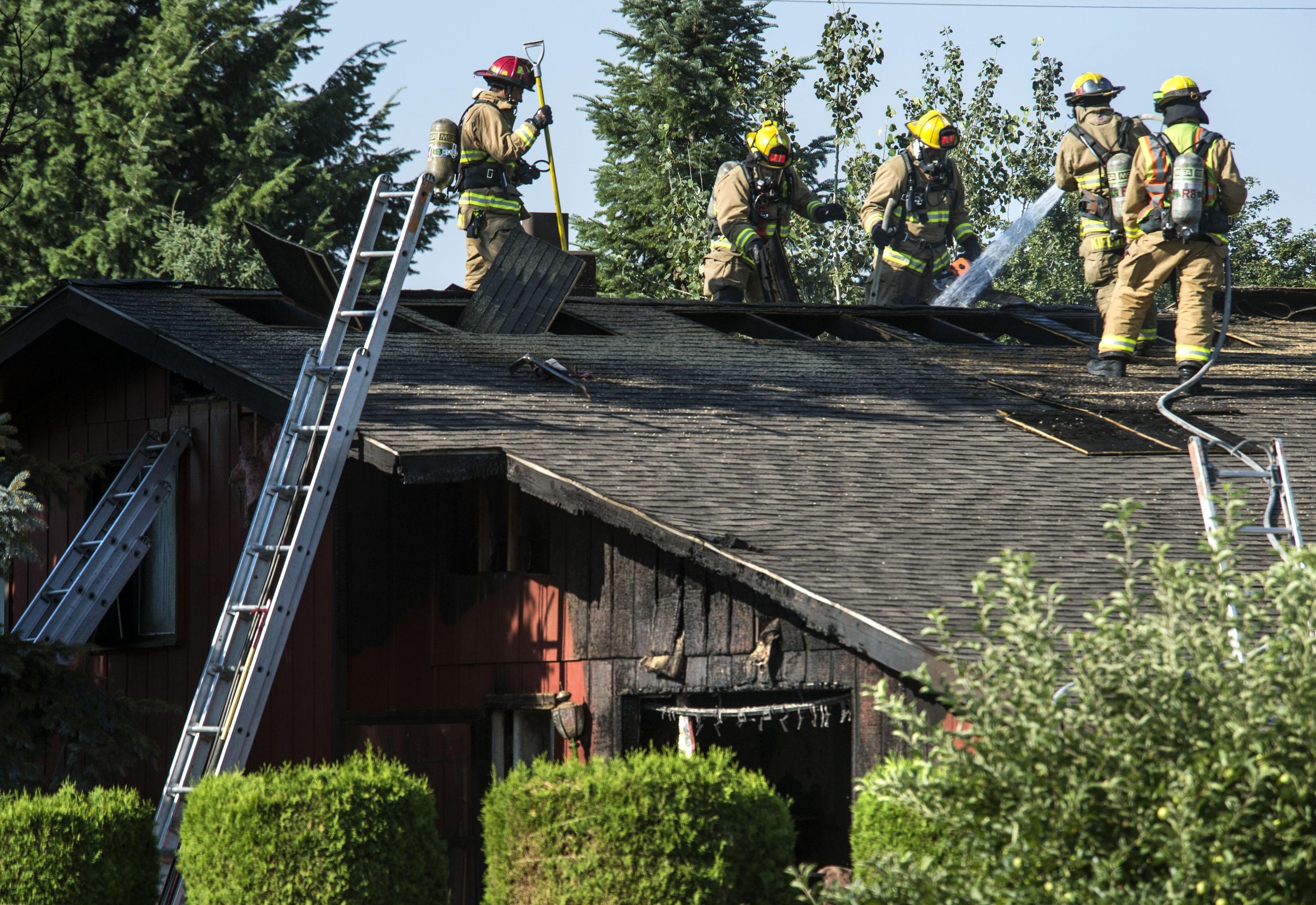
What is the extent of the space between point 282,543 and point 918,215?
999 centimetres

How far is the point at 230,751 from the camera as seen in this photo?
352 inches

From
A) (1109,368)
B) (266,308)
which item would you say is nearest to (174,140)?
(266,308)

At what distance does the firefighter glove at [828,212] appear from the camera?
1775cm

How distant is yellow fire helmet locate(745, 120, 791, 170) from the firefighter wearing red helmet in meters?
2.32

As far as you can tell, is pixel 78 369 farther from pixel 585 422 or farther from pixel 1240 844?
pixel 1240 844

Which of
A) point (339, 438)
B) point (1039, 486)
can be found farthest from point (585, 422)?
point (1039, 486)

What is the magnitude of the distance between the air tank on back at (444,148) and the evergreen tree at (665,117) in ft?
53.5

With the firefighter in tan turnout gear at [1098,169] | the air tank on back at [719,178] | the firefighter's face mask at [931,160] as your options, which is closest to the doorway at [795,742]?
→ the firefighter in tan turnout gear at [1098,169]

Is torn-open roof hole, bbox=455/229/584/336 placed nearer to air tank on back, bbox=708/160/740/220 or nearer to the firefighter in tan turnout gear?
air tank on back, bbox=708/160/740/220

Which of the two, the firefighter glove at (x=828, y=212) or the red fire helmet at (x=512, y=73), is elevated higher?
the red fire helmet at (x=512, y=73)

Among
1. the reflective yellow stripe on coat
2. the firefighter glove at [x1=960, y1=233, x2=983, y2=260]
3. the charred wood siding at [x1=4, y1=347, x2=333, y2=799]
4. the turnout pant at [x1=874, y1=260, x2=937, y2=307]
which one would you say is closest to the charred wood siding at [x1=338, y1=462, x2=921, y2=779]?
the charred wood siding at [x1=4, y1=347, x2=333, y2=799]

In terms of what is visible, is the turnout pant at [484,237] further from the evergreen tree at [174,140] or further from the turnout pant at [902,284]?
the evergreen tree at [174,140]

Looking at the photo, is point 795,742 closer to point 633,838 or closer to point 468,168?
point 468,168

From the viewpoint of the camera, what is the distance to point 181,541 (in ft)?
41.6
